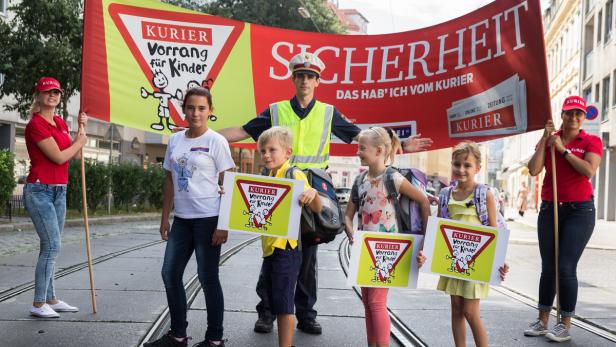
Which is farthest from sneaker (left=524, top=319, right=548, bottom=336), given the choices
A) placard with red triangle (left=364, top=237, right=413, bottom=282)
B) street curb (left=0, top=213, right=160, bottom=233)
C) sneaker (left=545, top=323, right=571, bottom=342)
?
street curb (left=0, top=213, right=160, bottom=233)

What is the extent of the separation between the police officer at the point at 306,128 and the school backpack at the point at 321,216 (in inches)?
20.2

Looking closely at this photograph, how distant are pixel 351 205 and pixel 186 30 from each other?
253cm

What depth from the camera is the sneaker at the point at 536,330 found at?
5.71 m

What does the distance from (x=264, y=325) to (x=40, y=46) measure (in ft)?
58.0

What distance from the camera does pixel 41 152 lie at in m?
5.78

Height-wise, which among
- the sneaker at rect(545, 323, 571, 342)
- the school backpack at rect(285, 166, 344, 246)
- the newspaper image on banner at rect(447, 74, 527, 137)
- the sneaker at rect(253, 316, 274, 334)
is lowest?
the sneaker at rect(545, 323, 571, 342)

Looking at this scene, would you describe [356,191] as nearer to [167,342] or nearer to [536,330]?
[167,342]

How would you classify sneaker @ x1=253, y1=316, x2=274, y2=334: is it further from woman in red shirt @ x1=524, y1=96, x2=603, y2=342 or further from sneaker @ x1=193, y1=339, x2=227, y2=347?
woman in red shirt @ x1=524, y1=96, x2=603, y2=342

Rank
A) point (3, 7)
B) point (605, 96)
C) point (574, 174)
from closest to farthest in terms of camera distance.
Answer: point (574, 174) → point (3, 7) → point (605, 96)

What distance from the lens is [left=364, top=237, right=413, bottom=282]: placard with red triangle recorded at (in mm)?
4508

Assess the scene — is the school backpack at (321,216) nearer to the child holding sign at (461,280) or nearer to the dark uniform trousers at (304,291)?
the child holding sign at (461,280)

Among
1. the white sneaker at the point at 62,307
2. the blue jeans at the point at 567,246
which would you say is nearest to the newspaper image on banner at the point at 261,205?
the white sneaker at the point at 62,307

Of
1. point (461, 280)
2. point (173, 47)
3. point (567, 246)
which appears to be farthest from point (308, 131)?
point (567, 246)

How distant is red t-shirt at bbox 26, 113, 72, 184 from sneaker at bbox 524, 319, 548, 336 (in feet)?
13.0
